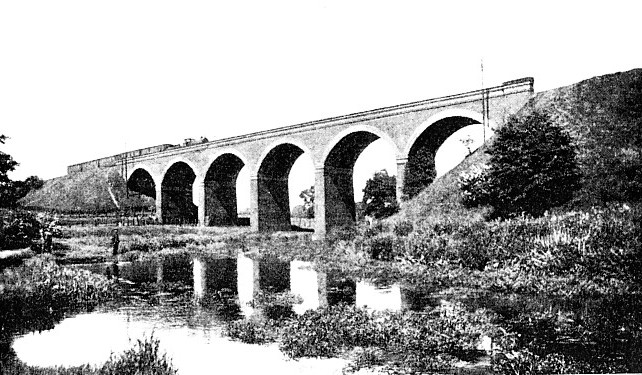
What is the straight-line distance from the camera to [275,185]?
4178 cm

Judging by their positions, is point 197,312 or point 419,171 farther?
point 419,171

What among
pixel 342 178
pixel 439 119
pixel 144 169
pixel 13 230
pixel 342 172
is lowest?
pixel 13 230

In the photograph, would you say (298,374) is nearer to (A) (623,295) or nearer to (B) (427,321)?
(B) (427,321)

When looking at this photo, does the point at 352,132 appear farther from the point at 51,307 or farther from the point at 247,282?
the point at 51,307

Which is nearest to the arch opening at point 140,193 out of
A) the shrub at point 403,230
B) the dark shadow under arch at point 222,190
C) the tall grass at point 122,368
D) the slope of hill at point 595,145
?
the dark shadow under arch at point 222,190

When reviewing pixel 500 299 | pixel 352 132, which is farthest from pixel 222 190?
pixel 500 299

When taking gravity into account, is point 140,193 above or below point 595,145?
above

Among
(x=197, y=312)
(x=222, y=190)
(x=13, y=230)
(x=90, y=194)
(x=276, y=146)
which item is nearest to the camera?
(x=13, y=230)

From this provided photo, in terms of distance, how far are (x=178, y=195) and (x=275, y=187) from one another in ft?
46.7

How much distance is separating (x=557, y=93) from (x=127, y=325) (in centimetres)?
2195

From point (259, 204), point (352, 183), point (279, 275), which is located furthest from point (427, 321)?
point (259, 204)

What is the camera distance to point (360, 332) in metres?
8.24

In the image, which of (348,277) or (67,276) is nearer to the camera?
(67,276)

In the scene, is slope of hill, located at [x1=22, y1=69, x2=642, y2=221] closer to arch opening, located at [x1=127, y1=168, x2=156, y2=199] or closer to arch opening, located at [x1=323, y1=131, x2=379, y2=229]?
arch opening, located at [x1=323, y1=131, x2=379, y2=229]
